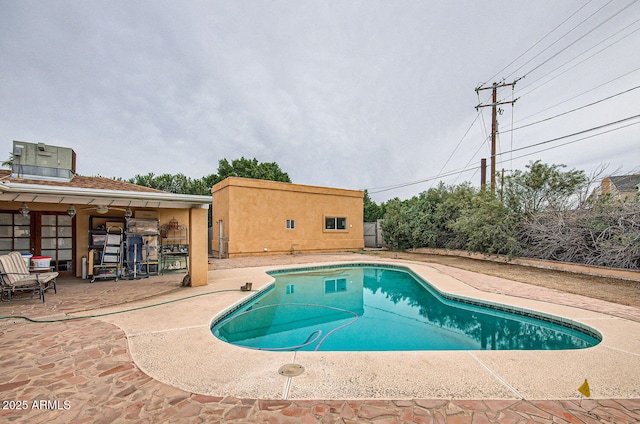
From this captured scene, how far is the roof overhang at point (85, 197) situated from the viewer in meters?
5.05

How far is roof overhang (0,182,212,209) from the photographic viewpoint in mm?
5055

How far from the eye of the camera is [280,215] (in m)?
15.2

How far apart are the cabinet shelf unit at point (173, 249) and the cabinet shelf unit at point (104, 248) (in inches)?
52.4

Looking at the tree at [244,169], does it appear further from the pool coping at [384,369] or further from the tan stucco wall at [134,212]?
the pool coping at [384,369]

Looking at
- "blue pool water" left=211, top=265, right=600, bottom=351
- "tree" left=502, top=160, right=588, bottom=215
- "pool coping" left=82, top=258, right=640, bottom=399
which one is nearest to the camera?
"pool coping" left=82, top=258, right=640, bottom=399

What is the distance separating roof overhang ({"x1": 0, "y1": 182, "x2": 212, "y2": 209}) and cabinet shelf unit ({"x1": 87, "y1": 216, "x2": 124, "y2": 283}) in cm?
232

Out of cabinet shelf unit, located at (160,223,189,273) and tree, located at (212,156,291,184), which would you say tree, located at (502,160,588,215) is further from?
tree, located at (212,156,291,184)

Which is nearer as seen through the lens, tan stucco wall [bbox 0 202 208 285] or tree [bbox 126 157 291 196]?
tan stucco wall [bbox 0 202 208 285]

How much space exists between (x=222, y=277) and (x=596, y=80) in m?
14.5

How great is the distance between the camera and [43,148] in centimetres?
787

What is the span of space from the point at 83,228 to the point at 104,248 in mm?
1118

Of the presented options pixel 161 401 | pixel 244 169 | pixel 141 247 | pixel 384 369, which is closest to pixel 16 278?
pixel 141 247

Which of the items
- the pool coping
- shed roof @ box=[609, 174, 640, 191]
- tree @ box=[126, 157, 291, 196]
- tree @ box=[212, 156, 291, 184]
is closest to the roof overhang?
the pool coping

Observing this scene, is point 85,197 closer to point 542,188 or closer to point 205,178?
point 542,188
